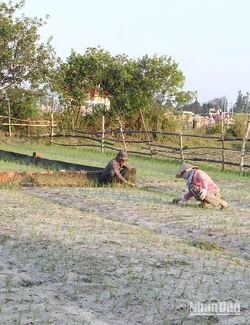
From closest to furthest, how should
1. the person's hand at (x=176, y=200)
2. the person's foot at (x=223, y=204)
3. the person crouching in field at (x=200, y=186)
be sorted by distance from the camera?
the person crouching in field at (x=200, y=186) < the person's foot at (x=223, y=204) < the person's hand at (x=176, y=200)

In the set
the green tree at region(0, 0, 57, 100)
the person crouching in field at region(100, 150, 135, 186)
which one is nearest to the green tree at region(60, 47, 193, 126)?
the green tree at region(0, 0, 57, 100)

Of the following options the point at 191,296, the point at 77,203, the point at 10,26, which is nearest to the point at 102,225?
the point at 77,203

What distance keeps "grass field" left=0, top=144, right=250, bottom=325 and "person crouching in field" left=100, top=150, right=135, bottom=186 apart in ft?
4.26

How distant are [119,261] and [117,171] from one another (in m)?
5.16

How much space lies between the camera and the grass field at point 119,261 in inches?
148

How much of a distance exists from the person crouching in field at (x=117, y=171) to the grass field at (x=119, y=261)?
130cm

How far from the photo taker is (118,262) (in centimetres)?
485

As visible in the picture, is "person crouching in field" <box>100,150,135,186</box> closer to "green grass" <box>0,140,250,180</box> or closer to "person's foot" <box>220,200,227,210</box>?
"green grass" <box>0,140,250,180</box>

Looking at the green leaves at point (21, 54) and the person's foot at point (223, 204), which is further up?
the green leaves at point (21, 54)

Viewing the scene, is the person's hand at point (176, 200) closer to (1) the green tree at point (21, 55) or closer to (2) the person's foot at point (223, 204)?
(2) the person's foot at point (223, 204)

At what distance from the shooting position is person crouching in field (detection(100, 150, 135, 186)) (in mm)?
9781

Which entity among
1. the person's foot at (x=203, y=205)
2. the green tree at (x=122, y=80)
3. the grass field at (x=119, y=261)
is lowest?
the grass field at (x=119, y=261)

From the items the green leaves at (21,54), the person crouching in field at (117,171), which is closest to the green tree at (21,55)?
the green leaves at (21,54)

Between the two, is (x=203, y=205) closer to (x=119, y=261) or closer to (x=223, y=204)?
(x=223, y=204)
